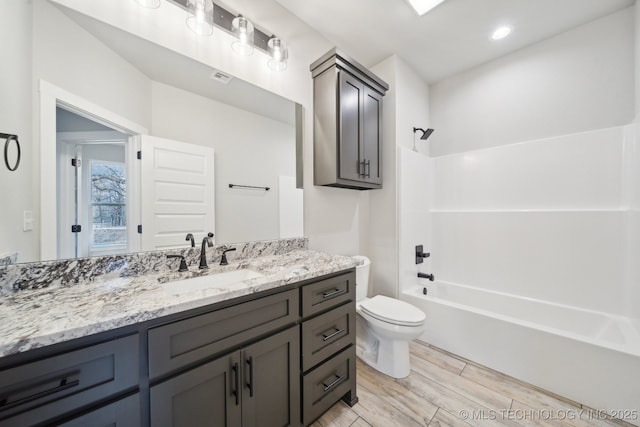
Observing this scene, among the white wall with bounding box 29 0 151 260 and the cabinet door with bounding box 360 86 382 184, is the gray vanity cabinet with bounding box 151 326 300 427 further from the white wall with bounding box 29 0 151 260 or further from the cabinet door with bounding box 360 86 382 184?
the cabinet door with bounding box 360 86 382 184

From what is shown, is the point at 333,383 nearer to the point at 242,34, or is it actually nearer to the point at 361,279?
the point at 361,279

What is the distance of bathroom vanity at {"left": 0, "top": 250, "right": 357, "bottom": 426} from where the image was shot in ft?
1.96

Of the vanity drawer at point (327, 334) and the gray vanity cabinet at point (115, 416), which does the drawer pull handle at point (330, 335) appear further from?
the gray vanity cabinet at point (115, 416)

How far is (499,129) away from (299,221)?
2240mm

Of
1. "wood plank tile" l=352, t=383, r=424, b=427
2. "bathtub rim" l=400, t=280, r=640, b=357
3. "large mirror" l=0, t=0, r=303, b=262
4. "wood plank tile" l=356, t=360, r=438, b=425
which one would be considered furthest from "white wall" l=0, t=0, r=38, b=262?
"bathtub rim" l=400, t=280, r=640, b=357

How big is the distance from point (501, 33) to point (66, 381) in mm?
3321

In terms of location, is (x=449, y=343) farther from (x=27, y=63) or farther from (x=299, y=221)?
(x=27, y=63)

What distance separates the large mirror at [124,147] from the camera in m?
0.93

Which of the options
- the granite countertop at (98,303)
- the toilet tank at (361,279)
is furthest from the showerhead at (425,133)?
the granite countertop at (98,303)

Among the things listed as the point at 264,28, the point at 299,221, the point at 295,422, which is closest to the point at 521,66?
the point at 264,28

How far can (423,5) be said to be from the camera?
1.70 meters

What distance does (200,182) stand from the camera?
1382 millimetres

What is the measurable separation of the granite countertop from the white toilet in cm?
79

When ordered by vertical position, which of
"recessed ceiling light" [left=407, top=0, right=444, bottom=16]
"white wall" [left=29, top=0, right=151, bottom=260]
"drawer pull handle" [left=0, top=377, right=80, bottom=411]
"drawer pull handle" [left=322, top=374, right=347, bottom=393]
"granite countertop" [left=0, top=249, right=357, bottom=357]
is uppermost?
"recessed ceiling light" [left=407, top=0, right=444, bottom=16]
